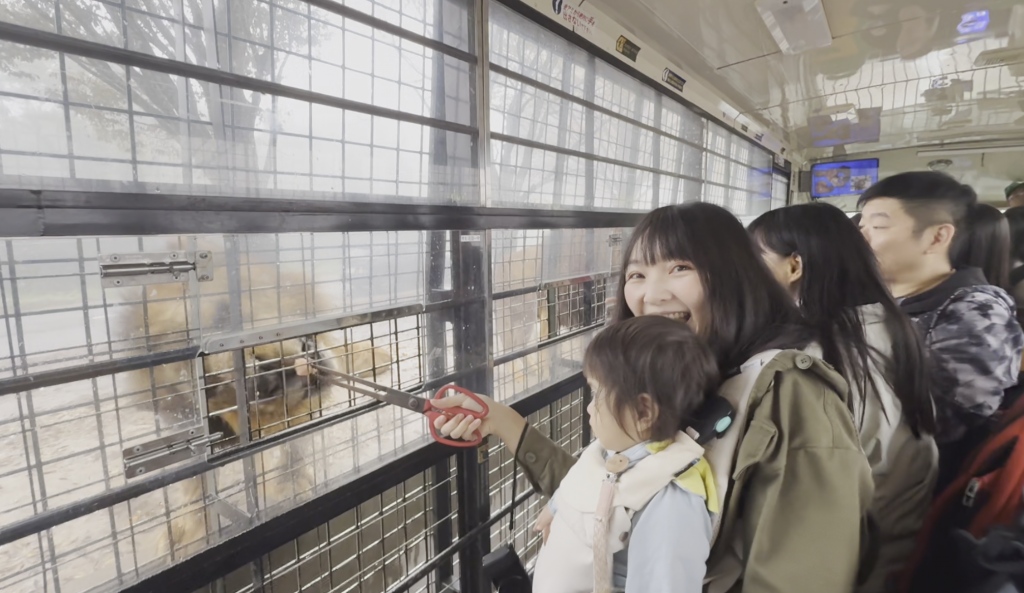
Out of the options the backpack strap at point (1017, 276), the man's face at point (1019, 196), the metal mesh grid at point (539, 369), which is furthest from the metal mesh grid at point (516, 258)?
the man's face at point (1019, 196)

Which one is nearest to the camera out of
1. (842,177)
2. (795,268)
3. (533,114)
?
(795,268)

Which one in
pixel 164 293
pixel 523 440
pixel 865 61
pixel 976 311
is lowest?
pixel 523 440

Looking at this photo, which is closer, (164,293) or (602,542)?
(602,542)

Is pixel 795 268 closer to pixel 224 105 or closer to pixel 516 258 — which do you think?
pixel 516 258

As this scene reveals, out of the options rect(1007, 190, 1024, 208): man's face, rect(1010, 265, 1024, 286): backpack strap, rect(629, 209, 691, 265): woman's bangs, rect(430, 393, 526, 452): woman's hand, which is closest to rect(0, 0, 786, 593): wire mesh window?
rect(430, 393, 526, 452): woman's hand

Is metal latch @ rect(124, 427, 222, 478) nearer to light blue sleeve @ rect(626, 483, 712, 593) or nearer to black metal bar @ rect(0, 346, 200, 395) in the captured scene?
black metal bar @ rect(0, 346, 200, 395)

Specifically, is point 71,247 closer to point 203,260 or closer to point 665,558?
point 203,260

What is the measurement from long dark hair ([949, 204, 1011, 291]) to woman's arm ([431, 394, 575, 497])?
160cm

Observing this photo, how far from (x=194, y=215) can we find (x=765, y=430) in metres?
1.13

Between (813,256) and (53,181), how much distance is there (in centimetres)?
160

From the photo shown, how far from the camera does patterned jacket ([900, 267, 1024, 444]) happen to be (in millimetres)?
1321

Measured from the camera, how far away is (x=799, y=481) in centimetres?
75

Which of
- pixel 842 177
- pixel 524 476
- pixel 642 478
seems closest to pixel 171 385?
pixel 642 478

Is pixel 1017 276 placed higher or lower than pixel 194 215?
lower
